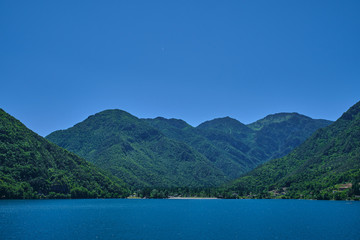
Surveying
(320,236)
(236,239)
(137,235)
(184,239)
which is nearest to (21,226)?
(137,235)

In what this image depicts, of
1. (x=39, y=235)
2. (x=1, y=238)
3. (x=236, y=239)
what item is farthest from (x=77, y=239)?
(x=236, y=239)

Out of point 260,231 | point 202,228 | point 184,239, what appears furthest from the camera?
point 202,228

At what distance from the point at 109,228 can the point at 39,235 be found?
2092 centimetres

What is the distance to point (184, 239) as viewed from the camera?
7594 cm

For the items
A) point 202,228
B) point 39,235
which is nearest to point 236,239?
point 202,228

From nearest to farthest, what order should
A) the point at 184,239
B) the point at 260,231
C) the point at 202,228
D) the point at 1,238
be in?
the point at 1,238
the point at 184,239
the point at 260,231
the point at 202,228

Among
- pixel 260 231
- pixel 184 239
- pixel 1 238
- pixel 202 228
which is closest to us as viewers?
pixel 1 238

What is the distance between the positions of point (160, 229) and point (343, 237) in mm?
49454

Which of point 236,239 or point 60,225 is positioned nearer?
point 236,239

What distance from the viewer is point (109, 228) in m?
Answer: 92.6

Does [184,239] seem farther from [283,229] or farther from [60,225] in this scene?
[60,225]

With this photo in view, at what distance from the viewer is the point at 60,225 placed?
97.1 meters

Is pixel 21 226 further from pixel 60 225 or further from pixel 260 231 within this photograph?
pixel 260 231

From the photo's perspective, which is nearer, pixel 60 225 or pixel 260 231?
pixel 260 231
